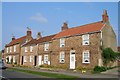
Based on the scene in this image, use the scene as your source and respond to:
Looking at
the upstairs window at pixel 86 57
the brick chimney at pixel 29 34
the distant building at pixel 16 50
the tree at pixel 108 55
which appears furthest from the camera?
the brick chimney at pixel 29 34

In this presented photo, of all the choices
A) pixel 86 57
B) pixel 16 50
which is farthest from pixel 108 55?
pixel 16 50

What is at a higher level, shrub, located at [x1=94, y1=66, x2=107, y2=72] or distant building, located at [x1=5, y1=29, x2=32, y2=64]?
distant building, located at [x1=5, y1=29, x2=32, y2=64]

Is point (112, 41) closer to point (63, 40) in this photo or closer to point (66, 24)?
point (63, 40)

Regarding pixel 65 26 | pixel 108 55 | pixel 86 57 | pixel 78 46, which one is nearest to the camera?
pixel 108 55

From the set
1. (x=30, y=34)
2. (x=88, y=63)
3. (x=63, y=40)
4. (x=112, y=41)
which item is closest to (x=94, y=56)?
(x=88, y=63)

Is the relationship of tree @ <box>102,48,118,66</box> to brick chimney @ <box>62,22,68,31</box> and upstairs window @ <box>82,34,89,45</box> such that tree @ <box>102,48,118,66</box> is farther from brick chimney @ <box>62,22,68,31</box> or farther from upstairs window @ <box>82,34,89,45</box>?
brick chimney @ <box>62,22,68,31</box>

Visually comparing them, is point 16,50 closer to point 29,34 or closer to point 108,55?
point 29,34

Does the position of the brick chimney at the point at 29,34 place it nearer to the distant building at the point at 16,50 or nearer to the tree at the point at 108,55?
the distant building at the point at 16,50

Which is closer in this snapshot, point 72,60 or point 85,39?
point 85,39

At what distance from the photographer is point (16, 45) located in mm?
63219

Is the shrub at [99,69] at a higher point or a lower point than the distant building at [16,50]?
lower

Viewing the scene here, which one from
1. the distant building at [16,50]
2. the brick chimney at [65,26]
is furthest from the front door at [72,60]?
the distant building at [16,50]

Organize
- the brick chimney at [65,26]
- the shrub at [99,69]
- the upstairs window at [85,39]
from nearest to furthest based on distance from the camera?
1. the shrub at [99,69]
2. the upstairs window at [85,39]
3. the brick chimney at [65,26]

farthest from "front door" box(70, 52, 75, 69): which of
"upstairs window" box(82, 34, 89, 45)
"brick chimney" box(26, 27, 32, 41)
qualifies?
"brick chimney" box(26, 27, 32, 41)
